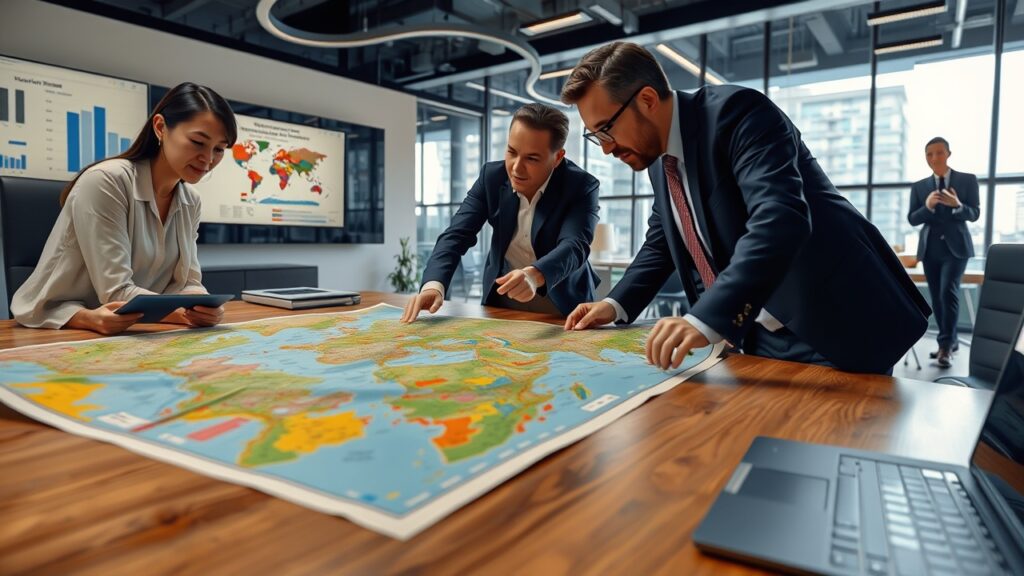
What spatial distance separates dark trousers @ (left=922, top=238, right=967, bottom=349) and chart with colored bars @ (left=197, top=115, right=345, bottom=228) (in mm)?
5395

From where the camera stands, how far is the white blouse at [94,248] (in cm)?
158

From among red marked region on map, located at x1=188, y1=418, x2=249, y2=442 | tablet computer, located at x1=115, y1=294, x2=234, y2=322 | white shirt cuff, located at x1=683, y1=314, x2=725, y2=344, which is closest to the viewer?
red marked region on map, located at x1=188, y1=418, x2=249, y2=442

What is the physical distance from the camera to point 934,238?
478 centimetres

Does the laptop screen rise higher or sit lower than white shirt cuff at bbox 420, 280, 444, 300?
lower

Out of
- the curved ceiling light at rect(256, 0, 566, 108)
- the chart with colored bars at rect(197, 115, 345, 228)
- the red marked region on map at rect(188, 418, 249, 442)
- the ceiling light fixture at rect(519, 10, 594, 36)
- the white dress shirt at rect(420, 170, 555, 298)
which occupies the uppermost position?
the ceiling light fixture at rect(519, 10, 594, 36)

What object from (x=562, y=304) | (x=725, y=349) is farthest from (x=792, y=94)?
(x=725, y=349)

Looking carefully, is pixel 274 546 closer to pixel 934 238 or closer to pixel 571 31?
pixel 934 238

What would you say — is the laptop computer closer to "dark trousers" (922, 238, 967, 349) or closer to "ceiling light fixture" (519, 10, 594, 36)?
"dark trousers" (922, 238, 967, 349)

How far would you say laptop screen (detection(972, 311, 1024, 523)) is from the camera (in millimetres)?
506

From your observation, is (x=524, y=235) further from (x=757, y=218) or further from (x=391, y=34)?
(x=391, y=34)

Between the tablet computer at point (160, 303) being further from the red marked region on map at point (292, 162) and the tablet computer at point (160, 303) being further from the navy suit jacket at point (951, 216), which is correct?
the navy suit jacket at point (951, 216)

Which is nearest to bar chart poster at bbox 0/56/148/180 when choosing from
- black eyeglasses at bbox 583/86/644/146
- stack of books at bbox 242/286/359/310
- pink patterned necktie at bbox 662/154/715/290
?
stack of books at bbox 242/286/359/310

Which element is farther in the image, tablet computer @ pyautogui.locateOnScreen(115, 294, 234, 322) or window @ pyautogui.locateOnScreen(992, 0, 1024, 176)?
window @ pyautogui.locateOnScreen(992, 0, 1024, 176)

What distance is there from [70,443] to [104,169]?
1263 millimetres
